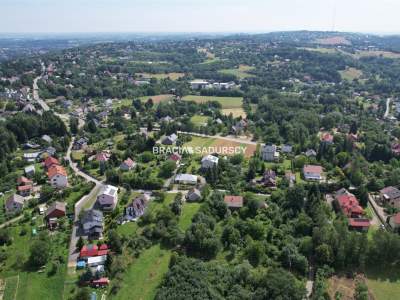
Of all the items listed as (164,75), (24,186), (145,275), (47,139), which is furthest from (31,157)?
(164,75)

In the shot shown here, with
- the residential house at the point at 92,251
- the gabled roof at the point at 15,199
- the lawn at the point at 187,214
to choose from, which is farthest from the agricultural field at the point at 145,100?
the residential house at the point at 92,251

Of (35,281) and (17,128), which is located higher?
(17,128)

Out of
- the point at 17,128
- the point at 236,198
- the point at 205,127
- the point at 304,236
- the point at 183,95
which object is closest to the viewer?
the point at 304,236

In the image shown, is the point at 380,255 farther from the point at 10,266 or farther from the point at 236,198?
the point at 10,266

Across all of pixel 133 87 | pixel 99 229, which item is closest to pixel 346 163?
pixel 99 229

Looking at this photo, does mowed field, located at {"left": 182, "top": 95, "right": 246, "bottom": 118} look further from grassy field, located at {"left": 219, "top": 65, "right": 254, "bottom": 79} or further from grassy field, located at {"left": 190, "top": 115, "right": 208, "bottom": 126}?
grassy field, located at {"left": 219, "top": 65, "right": 254, "bottom": 79}

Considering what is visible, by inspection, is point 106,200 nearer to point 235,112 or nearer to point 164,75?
point 235,112

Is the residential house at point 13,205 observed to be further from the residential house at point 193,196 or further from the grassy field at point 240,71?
the grassy field at point 240,71
